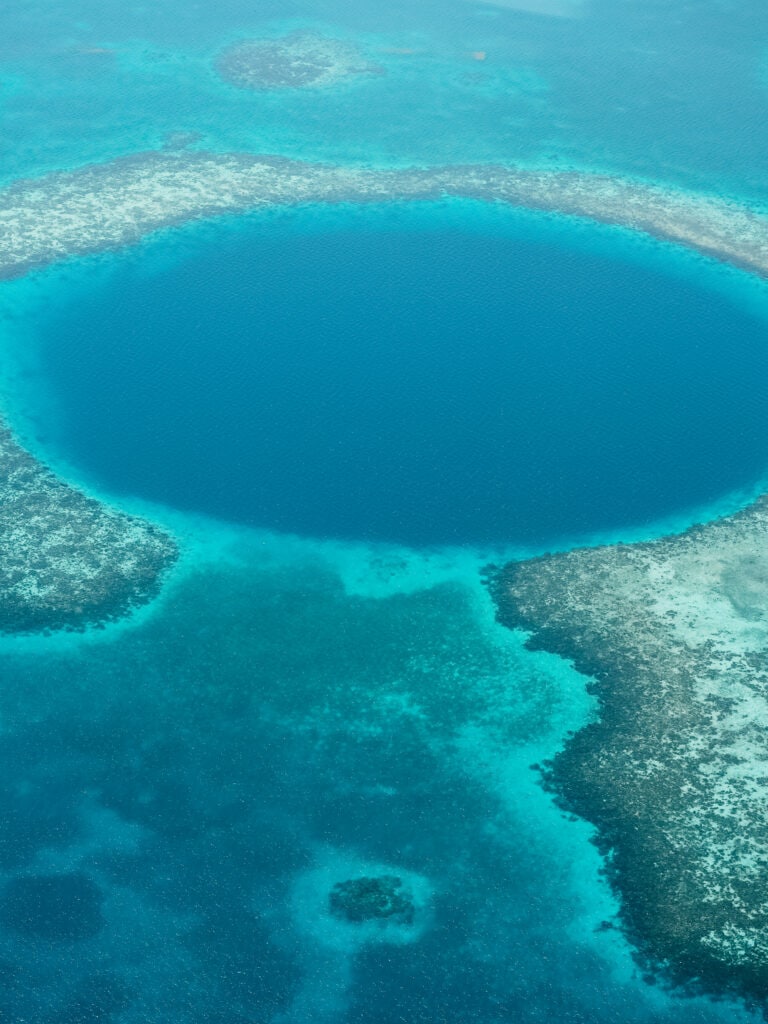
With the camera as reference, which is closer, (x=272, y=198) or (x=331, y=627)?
(x=331, y=627)

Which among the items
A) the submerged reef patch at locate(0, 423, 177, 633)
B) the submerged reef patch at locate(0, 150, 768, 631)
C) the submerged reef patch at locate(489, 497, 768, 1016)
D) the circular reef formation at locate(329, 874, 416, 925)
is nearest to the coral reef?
the submerged reef patch at locate(0, 150, 768, 631)

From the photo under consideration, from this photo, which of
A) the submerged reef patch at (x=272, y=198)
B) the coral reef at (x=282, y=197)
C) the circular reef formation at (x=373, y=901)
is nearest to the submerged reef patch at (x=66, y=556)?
the circular reef formation at (x=373, y=901)

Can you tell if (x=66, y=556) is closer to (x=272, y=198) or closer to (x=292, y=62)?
(x=272, y=198)

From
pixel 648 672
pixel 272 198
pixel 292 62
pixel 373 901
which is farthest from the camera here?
pixel 292 62

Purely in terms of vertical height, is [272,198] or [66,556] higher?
[272,198]

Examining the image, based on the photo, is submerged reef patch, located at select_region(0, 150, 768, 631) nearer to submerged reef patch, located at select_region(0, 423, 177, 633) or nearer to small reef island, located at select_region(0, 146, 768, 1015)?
small reef island, located at select_region(0, 146, 768, 1015)

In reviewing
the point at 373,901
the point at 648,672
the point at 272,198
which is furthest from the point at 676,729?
the point at 272,198
